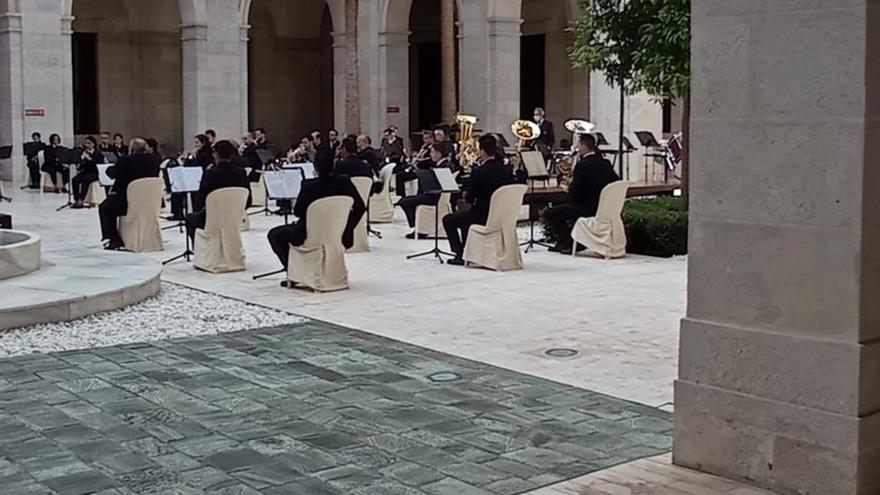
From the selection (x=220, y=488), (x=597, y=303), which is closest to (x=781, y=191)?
(x=220, y=488)

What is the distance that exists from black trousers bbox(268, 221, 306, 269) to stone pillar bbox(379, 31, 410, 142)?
18.2 m

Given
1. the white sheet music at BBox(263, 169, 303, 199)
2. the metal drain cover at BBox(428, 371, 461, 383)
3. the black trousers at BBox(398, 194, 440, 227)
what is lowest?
the metal drain cover at BBox(428, 371, 461, 383)

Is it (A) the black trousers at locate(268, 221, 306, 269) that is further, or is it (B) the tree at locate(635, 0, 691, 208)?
(B) the tree at locate(635, 0, 691, 208)

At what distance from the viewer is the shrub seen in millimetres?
14133

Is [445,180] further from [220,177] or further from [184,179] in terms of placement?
[184,179]

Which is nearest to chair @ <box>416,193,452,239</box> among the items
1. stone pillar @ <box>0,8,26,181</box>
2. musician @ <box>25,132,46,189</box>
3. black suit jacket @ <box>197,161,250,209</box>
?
black suit jacket @ <box>197,161,250,209</box>

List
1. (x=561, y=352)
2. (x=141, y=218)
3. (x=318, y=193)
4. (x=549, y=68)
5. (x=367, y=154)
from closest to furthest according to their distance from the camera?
(x=561, y=352) → (x=318, y=193) → (x=141, y=218) → (x=367, y=154) → (x=549, y=68)

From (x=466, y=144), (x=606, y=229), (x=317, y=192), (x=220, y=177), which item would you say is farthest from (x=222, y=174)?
(x=466, y=144)

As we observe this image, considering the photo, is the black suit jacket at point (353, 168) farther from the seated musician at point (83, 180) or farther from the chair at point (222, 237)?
the seated musician at point (83, 180)

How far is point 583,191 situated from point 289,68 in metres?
23.3

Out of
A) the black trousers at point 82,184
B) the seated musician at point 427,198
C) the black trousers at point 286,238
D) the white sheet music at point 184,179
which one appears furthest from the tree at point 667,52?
the black trousers at point 82,184

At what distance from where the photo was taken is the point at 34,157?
25891 mm

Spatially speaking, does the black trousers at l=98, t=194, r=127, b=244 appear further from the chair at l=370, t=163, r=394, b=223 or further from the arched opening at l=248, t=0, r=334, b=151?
the arched opening at l=248, t=0, r=334, b=151

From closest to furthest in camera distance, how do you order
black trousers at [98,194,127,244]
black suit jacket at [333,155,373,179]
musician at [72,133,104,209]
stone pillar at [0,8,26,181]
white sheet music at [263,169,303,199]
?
1. black trousers at [98,194,127,244]
2. white sheet music at [263,169,303,199]
3. black suit jacket at [333,155,373,179]
4. musician at [72,133,104,209]
5. stone pillar at [0,8,26,181]
